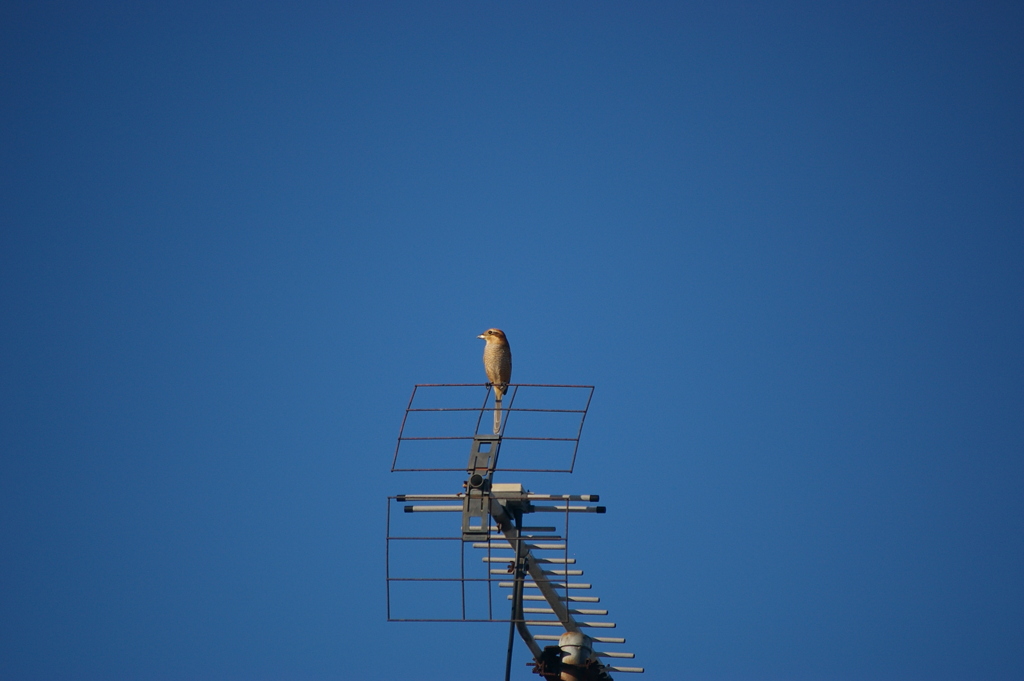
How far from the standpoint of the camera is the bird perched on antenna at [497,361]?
1035 inches

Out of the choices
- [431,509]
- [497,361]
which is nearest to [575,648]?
[431,509]

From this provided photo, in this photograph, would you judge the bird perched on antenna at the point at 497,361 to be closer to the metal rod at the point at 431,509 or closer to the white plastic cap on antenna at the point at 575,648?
the metal rod at the point at 431,509

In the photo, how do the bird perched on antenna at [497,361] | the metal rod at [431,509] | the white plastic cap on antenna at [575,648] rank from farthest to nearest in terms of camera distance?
the bird perched on antenna at [497,361], the metal rod at [431,509], the white plastic cap on antenna at [575,648]

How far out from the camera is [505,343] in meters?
26.7

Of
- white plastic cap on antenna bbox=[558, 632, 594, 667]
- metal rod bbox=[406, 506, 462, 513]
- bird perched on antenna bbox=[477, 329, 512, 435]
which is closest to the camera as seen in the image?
white plastic cap on antenna bbox=[558, 632, 594, 667]

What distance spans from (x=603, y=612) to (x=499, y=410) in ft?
13.4

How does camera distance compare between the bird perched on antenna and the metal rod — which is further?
the bird perched on antenna

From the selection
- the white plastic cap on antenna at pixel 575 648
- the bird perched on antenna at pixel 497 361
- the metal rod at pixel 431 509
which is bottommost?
the white plastic cap on antenna at pixel 575 648

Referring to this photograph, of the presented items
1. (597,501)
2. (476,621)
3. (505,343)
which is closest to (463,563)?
(476,621)

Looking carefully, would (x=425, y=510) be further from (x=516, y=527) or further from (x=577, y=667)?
(x=577, y=667)

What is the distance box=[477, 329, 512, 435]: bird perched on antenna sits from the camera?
26.3m

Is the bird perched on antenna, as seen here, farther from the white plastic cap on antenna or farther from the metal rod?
the white plastic cap on antenna

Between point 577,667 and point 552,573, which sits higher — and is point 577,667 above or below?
below

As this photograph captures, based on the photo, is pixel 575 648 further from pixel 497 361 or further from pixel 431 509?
pixel 497 361
